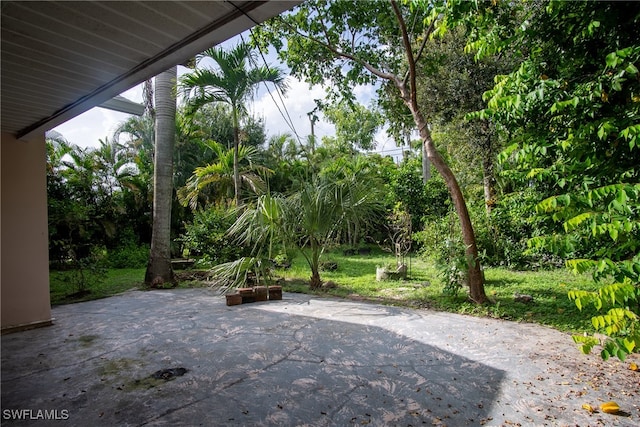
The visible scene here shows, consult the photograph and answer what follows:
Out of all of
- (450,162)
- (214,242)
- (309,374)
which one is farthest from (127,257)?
(450,162)

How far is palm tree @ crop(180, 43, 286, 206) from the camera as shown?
680 centimetres

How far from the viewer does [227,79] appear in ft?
22.6

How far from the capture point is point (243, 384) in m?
2.64

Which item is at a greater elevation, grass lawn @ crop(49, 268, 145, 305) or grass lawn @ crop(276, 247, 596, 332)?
grass lawn @ crop(49, 268, 145, 305)

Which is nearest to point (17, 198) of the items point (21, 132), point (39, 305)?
point (21, 132)

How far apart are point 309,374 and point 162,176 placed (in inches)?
224

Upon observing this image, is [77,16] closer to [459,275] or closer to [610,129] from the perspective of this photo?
[610,129]

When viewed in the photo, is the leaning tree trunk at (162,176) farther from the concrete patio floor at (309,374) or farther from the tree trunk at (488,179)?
the tree trunk at (488,179)

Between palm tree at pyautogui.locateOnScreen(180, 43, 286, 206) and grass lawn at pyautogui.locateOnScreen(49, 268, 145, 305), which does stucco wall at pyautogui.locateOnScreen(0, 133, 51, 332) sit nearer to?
grass lawn at pyautogui.locateOnScreen(49, 268, 145, 305)

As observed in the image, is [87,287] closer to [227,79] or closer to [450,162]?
[227,79]

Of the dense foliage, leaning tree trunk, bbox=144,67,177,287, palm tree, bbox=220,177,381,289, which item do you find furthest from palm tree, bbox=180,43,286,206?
palm tree, bbox=220,177,381,289

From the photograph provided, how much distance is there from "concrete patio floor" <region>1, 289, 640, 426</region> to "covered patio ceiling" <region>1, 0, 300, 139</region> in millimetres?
2413

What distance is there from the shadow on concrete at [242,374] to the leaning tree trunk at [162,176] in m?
2.56

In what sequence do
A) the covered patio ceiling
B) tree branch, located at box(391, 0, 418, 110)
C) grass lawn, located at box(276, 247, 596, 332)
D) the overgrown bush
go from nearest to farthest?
the covered patio ceiling, grass lawn, located at box(276, 247, 596, 332), tree branch, located at box(391, 0, 418, 110), the overgrown bush
